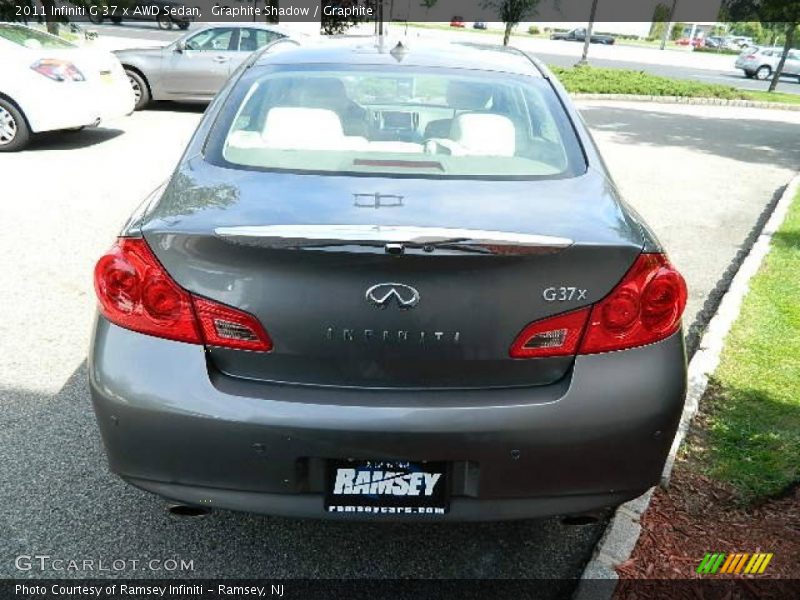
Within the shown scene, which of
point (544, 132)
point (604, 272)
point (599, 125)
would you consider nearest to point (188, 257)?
point (604, 272)

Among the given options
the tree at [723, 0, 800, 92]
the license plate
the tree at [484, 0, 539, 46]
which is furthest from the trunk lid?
the tree at [484, 0, 539, 46]

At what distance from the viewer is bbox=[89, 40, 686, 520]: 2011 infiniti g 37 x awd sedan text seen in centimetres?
196

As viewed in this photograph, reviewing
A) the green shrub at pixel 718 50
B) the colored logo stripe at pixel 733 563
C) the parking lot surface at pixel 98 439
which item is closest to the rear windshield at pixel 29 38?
the parking lot surface at pixel 98 439

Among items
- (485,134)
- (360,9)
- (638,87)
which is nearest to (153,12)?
(360,9)

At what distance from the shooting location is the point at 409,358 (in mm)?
1993

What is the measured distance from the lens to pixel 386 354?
1.99m

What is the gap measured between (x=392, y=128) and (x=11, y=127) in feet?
23.3

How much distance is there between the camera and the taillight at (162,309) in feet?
6.63

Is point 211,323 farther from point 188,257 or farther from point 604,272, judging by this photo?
point 604,272

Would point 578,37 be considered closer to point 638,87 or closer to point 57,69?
point 638,87

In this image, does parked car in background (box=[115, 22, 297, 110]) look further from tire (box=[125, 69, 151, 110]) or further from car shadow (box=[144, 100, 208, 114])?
car shadow (box=[144, 100, 208, 114])

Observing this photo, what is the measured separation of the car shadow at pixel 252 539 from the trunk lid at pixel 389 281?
0.74 m

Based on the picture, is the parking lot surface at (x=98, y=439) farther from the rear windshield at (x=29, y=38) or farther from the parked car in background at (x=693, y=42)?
the parked car in background at (x=693, y=42)

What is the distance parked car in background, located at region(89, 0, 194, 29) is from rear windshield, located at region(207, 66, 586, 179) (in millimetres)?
30812
